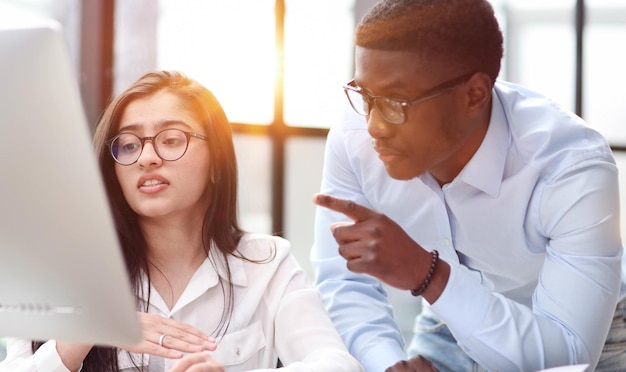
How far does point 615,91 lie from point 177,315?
332cm

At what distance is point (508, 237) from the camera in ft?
5.54

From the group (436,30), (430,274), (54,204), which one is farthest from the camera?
(436,30)

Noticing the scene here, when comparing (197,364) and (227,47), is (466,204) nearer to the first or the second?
(197,364)

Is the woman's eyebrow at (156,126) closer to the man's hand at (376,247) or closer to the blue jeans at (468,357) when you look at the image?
the man's hand at (376,247)

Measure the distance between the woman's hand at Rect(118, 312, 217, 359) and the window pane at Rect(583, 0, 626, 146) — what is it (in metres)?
3.44

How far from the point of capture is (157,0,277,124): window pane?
3781mm

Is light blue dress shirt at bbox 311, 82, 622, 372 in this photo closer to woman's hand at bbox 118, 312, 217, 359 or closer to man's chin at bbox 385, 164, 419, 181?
man's chin at bbox 385, 164, 419, 181

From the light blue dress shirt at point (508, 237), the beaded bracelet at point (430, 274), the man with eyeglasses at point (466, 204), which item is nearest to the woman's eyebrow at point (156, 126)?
the man with eyeglasses at point (466, 204)

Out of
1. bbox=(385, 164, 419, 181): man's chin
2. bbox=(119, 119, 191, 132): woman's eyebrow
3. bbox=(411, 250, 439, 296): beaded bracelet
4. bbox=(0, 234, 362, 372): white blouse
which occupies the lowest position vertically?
bbox=(0, 234, 362, 372): white blouse

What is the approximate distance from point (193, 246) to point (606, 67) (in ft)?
10.5

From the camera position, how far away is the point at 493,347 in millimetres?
1513

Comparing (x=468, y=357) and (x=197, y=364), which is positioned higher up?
(x=197, y=364)

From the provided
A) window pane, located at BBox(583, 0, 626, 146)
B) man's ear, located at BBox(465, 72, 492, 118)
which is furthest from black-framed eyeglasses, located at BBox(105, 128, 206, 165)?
window pane, located at BBox(583, 0, 626, 146)

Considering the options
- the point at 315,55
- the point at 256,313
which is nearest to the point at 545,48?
the point at 315,55
